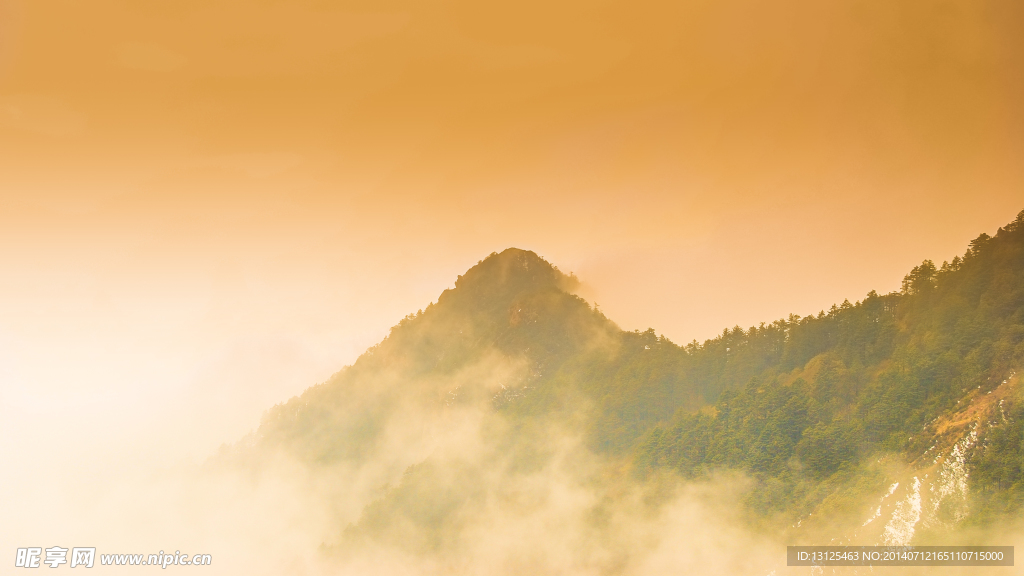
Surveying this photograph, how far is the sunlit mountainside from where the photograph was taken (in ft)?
300

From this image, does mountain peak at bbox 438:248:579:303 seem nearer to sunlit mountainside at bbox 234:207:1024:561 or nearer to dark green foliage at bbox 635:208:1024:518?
sunlit mountainside at bbox 234:207:1024:561

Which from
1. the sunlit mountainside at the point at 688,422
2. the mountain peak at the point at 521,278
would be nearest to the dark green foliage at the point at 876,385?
the sunlit mountainside at the point at 688,422

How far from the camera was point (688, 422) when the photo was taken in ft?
406

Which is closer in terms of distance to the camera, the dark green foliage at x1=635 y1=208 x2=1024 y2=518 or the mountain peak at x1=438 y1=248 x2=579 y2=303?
the dark green foliage at x1=635 y1=208 x2=1024 y2=518

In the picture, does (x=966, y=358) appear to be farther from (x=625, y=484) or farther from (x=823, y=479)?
(x=625, y=484)

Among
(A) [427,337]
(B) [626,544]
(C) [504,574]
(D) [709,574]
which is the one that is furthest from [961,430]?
(A) [427,337]

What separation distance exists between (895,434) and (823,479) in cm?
1108

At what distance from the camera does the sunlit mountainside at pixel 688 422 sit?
9131 cm

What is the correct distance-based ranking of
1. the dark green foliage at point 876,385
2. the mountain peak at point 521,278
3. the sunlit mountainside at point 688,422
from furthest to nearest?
the mountain peak at point 521,278 → the dark green foliage at point 876,385 → the sunlit mountainside at point 688,422

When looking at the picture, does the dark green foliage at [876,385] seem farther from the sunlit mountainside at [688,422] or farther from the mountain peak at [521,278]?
the mountain peak at [521,278]

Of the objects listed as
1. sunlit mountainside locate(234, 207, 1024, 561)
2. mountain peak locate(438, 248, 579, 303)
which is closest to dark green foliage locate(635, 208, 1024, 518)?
sunlit mountainside locate(234, 207, 1024, 561)

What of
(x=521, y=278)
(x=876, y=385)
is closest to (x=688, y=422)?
(x=876, y=385)

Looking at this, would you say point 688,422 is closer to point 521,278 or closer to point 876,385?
point 876,385

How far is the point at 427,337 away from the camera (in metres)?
198
